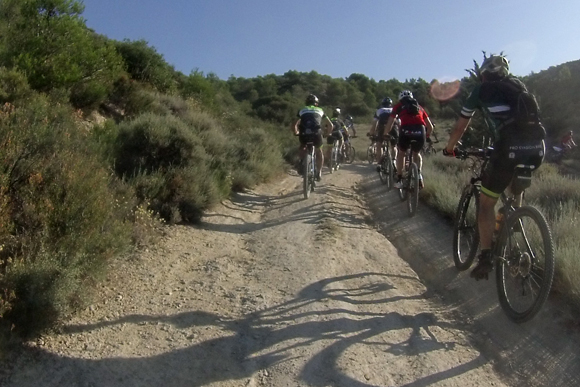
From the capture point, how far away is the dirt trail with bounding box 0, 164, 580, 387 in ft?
12.3

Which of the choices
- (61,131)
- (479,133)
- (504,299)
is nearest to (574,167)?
(479,133)

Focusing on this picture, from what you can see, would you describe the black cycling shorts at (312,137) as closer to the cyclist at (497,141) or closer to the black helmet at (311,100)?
the black helmet at (311,100)

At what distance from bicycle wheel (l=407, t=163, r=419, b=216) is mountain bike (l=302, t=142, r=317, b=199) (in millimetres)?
2095

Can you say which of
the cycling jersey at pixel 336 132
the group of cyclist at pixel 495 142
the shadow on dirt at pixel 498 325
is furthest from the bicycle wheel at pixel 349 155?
the group of cyclist at pixel 495 142

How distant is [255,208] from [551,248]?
5.96 metres

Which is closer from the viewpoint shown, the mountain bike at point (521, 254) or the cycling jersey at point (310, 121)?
the mountain bike at point (521, 254)

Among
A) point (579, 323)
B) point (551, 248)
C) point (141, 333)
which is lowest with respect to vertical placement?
point (141, 333)

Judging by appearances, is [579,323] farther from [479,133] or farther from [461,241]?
[479,133]

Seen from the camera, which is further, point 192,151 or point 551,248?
point 192,151

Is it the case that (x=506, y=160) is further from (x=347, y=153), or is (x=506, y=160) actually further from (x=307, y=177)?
(x=347, y=153)

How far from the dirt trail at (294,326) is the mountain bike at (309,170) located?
318 centimetres

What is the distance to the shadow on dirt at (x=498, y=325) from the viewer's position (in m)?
3.96

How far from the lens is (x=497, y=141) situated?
4.82 metres

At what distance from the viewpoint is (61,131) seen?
19.1ft
